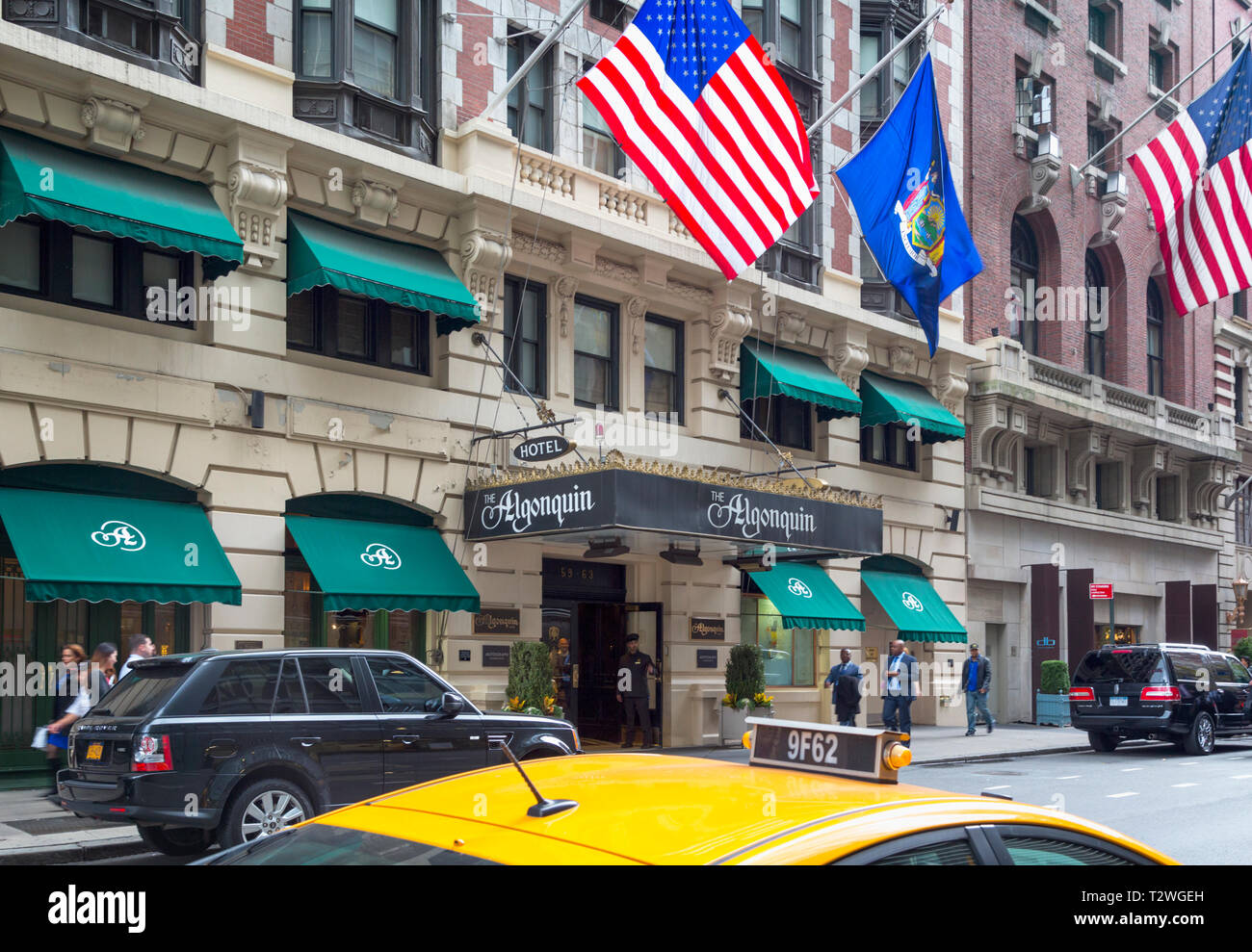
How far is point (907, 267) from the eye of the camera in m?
20.5

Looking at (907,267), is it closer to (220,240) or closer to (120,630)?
(220,240)

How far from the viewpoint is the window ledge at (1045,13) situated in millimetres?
32406

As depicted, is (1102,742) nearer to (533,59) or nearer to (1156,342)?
(533,59)

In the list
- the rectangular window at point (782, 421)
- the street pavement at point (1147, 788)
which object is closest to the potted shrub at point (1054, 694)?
the street pavement at point (1147, 788)

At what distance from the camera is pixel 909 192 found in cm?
2039

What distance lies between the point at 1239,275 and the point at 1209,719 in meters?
9.46

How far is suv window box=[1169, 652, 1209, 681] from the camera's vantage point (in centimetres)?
2316

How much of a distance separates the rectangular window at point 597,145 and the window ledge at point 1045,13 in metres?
15.9

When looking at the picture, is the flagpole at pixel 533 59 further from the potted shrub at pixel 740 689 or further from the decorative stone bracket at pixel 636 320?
the potted shrub at pixel 740 689

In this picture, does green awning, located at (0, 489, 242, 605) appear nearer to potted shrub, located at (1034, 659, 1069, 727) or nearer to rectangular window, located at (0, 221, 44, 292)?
rectangular window, located at (0, 221, 44, 292)

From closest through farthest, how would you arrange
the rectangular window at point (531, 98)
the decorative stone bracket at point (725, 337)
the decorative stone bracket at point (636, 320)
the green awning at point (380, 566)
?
Result: the green awning at point (380, 566)
the rectangular window at point (531, 98)
the decorative stone bracket at point (636, 320)
the decorative stone bracket at point (725, 337)

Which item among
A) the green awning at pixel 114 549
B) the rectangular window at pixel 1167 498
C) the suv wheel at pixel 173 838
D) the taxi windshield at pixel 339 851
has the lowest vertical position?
the suv wheel at pixel 173 838

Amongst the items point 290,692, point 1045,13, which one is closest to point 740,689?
point 290,692

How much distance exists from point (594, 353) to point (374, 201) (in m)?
5.03
